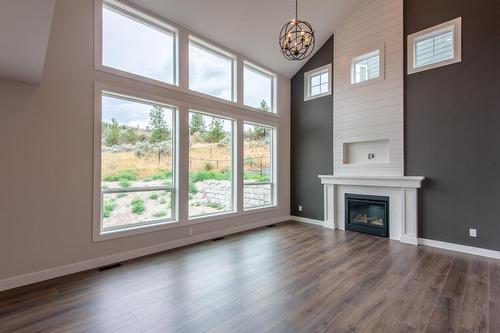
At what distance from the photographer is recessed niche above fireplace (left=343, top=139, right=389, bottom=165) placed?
521cm

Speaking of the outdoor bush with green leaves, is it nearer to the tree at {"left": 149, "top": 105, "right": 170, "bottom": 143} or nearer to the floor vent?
the floor vent

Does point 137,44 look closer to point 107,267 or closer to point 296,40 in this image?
point 296,40

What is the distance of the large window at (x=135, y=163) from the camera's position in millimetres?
3744

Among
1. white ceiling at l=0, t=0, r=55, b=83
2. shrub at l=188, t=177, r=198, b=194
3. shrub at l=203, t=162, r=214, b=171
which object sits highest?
white ceiling at l=0, t=0, r=55, b=83

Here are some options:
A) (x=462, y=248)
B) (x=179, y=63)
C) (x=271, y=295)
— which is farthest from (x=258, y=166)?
(x=462, y=248)

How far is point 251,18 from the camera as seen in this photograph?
4824 millimetres

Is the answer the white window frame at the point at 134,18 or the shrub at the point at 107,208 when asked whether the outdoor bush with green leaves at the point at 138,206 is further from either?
the white window frame at the point at 134,18

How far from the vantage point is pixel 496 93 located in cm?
390

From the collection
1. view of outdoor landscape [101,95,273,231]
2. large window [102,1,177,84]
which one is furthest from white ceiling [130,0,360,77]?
view of outdoor landscape [101,95,273,231]

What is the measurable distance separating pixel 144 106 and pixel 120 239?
2.16 meters

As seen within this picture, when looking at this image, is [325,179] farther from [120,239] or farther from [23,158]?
[23,158]

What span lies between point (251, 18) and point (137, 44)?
2.21 m

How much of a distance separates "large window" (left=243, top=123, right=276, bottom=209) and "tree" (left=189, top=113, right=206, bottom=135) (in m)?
1.21

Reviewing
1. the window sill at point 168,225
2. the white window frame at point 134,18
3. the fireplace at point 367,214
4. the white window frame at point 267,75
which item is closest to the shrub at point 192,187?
the window sill at point 168,225
